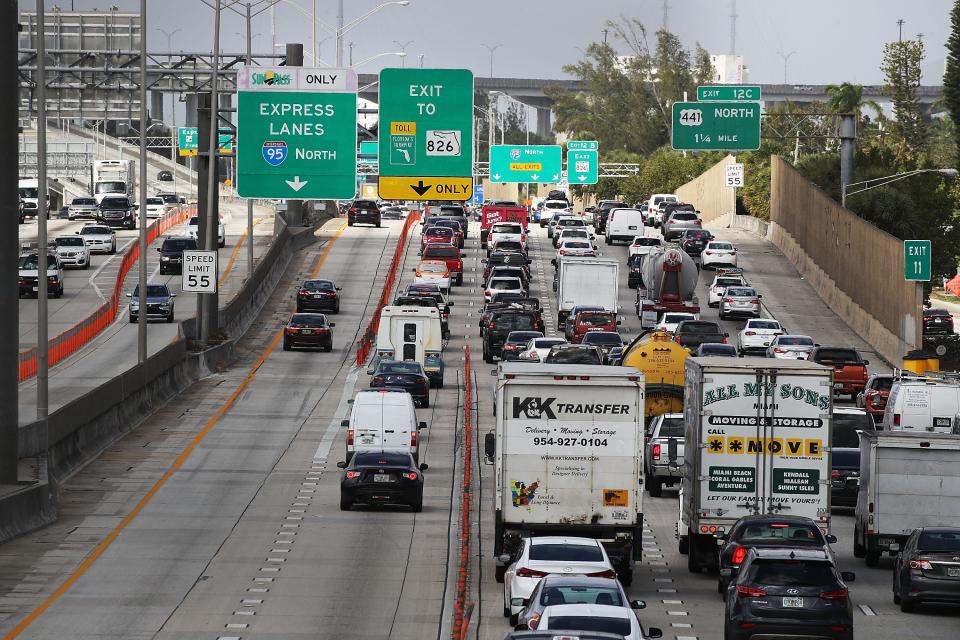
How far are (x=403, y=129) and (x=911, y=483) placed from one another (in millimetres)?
18259

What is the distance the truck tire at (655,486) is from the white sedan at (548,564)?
12793mm

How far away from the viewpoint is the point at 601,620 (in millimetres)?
17719

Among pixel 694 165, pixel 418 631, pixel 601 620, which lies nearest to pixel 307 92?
pixel 418 631

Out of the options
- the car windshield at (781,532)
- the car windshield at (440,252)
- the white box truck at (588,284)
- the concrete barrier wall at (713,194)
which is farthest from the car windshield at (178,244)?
the car windshield at (781,532)

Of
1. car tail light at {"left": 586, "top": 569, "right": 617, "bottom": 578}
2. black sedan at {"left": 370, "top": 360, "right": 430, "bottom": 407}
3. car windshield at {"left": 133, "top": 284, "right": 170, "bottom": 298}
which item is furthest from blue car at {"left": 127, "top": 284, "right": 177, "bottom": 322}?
car tail light at {"left": 586, "top": 569, "right": 617, "bottom": 578}

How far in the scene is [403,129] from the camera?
137ft

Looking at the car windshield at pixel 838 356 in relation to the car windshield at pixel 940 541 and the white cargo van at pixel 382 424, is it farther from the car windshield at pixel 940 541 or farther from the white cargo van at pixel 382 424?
the car windshield at pixel 940 541

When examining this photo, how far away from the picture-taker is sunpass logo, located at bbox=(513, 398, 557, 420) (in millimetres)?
25688

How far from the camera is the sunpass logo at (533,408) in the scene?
25.7 m

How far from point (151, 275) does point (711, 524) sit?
191ft

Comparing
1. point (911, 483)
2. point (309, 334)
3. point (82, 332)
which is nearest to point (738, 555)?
point (911, 483)

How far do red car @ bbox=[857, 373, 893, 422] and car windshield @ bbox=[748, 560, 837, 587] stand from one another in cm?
2491

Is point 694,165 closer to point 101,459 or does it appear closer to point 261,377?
point 261,377

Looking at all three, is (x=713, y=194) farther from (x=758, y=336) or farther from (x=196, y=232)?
(x=758, y=336)
